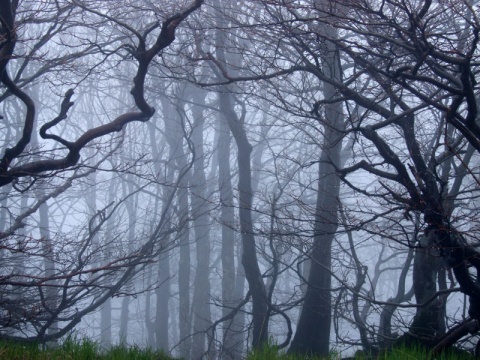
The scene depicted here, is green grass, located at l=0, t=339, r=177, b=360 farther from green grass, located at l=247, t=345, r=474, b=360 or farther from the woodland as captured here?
green grass, located at l=247, t=345, r=474, b=360

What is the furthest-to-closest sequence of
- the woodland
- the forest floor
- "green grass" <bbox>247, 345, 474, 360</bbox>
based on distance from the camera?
1. the woodland
2. the forest floor
3. "green grass" <bbox>247, 345, 474, 360</bbox>

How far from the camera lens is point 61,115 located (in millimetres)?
6242

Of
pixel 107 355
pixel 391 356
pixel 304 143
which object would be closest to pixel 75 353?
pixel 107 355

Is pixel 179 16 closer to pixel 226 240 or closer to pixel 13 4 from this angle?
pixel 13 4

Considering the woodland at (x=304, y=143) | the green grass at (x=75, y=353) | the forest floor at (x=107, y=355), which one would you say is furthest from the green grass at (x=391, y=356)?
the green grass at (x=75, y=353)

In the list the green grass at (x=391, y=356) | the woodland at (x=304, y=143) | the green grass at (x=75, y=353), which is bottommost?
the green grass at (x=391, y=356)

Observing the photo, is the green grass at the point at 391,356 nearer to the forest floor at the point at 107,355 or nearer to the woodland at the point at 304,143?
the forest floor at the point at 107,355

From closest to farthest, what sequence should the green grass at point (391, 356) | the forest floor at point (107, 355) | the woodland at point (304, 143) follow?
the green grass at point (391, 356)
the forest floor at point (107, 355)
the woodland at point (304, 143)

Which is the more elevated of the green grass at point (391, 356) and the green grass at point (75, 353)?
the green grass at point (75, 353)

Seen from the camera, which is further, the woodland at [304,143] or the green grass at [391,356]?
the woodland at [304,143]

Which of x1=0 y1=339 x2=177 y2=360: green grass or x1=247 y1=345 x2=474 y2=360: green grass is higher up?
x1=0 y1=339 x2=177 y2=360: green grass

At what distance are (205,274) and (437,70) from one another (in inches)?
669

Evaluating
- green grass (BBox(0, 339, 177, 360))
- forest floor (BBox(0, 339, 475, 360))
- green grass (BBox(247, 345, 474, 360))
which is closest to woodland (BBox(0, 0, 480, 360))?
green grass (BBox(247, 345, 474, 360))

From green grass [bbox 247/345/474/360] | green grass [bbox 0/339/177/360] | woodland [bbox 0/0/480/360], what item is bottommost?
green grass [bbox 247/345/474/360]
